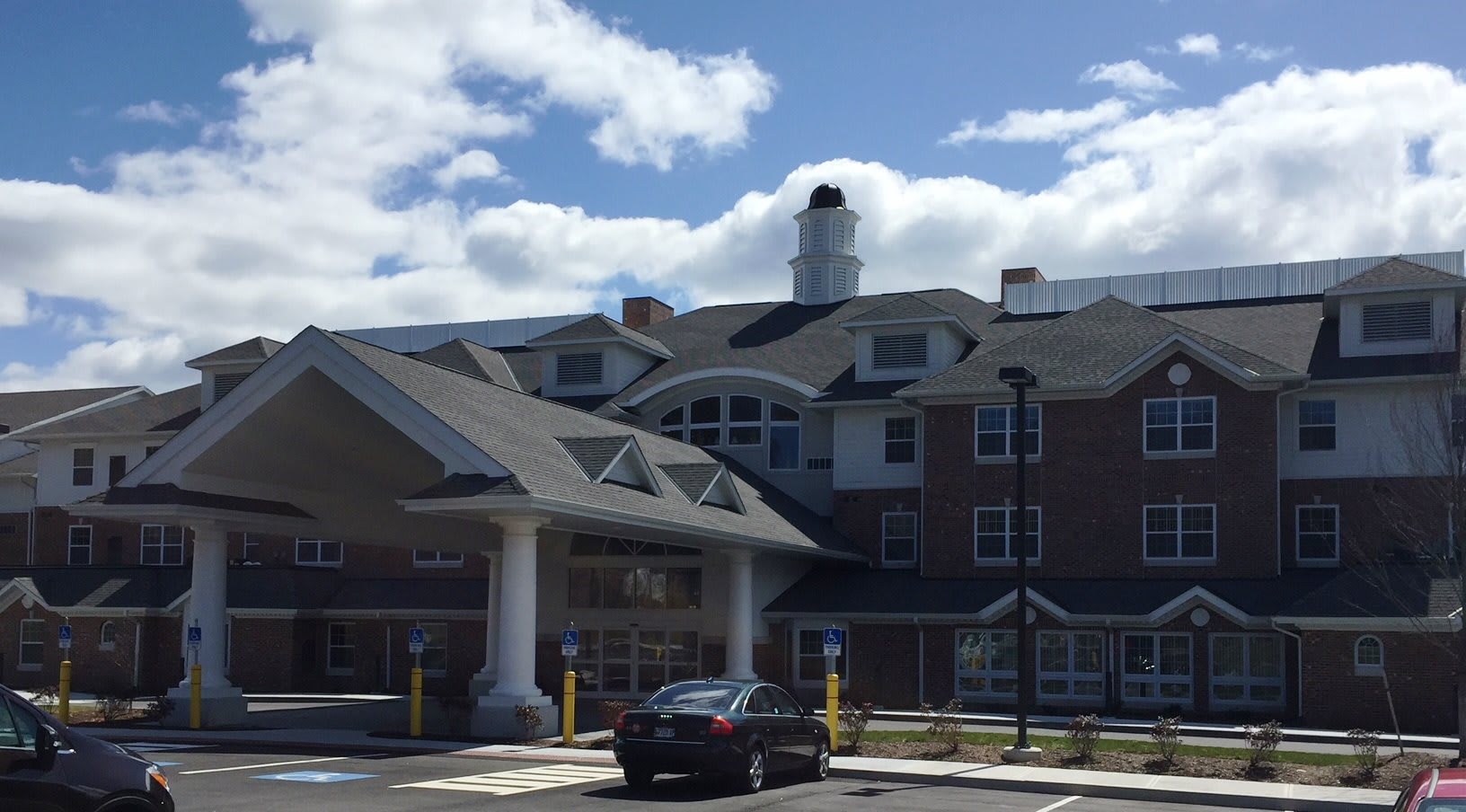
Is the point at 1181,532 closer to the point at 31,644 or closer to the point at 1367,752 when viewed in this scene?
the point at 1367,752

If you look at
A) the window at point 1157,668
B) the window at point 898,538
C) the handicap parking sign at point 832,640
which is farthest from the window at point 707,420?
the handicap parking sign at point 832,640

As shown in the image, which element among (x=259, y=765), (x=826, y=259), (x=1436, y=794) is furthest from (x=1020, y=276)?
(x=1436, y=794)

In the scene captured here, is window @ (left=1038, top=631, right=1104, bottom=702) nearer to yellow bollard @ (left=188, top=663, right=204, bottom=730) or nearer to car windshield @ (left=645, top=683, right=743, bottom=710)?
car windshield @ (left=645, top=683, right=743, bottom=710)

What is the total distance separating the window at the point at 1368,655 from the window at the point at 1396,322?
8.23 metres

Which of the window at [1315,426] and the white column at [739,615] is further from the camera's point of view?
the window at [1315,426]

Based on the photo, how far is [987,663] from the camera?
118ft

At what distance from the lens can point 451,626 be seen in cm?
4300

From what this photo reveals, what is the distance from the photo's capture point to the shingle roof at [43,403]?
57219 millimetres

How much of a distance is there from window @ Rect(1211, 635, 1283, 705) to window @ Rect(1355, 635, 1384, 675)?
2452 mm

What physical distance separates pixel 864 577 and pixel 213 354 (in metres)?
22.8

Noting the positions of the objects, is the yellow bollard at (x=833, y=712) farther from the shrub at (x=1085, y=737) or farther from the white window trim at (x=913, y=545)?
the white window trim at (x=913, y=545)

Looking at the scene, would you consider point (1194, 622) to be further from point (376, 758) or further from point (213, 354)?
point (213, 354)

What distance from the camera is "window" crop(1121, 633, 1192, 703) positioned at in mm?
34188

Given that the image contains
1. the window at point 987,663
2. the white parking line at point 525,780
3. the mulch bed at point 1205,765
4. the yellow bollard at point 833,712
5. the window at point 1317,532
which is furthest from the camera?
the window at point 987,663
